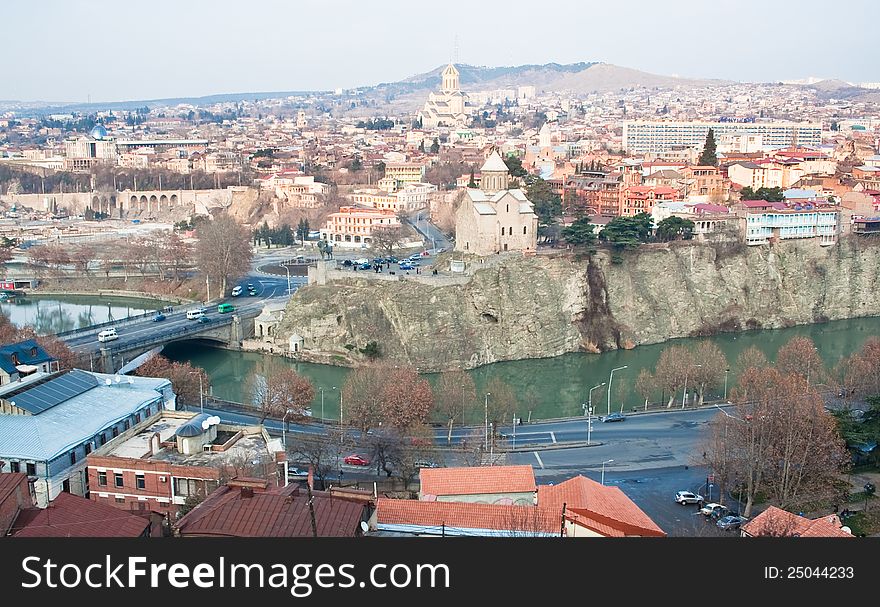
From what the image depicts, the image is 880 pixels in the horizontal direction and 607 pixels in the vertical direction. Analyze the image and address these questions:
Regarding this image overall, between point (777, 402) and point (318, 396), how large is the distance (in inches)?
304

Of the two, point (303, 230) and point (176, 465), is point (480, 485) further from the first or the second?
point (303, 230)

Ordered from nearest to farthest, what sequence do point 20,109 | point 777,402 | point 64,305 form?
point 777,402 < point 64,305 < point 20,109

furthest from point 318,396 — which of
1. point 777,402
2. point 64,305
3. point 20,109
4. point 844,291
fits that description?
point 20,109

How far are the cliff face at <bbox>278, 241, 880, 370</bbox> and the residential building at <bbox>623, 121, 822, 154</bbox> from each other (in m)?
29.0

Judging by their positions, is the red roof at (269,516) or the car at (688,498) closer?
the red roof at (269,516)

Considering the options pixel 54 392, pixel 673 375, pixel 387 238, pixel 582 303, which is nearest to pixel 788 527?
pixel 54 392

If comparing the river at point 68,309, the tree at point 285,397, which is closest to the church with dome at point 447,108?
the river at point 68,309

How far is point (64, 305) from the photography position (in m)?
24.1

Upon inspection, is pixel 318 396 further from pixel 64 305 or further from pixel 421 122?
pixel 421 122

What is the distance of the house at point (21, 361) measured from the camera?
10.9 m

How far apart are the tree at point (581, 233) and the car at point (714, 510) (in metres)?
11.6

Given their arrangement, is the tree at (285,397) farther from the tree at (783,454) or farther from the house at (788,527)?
the house at (788,527)

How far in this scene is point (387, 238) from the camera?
85.5 ft

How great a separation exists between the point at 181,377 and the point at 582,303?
9293 millimetres
